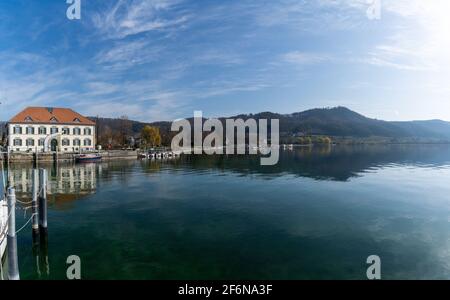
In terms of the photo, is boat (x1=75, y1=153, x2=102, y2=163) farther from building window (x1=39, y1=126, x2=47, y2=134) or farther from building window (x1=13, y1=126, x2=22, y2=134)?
building window (x1=13, y1=126, x2=22, y2=134)

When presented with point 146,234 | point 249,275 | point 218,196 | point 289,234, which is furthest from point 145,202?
point 249,275

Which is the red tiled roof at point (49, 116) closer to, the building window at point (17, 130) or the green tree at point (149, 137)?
the building window at point (17, 130)

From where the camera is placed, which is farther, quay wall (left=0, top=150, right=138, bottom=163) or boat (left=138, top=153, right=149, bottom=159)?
boat (left=138, top=153, right=149, bottom=159)

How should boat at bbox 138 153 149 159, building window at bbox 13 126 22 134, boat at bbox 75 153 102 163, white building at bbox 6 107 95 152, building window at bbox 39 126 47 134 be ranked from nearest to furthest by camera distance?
boat at bbox 75 153 102 163 < building window at bbox 13 126 22 134 < white building at bbox 6 107 95 152 < building window at bbox 39 126 47 134 < boat at bbox 138 153 149 159

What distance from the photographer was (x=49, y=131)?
2717 inches

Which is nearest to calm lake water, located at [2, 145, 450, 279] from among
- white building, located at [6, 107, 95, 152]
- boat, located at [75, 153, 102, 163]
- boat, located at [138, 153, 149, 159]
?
boat, located at [75, 153, 102, 163]

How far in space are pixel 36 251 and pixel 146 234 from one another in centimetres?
493

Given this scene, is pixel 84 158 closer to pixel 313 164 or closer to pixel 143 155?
pixel 143 155

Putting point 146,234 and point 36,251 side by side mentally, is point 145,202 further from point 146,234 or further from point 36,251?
point 36,251

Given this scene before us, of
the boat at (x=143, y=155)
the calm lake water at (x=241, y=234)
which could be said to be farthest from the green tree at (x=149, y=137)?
the calm lake water at (x=241, y=234)

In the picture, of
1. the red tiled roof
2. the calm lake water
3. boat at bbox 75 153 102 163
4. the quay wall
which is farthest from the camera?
the red tiled roof

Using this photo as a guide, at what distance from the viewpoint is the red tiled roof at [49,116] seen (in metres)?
67.2

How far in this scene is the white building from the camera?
6606 centimetres
